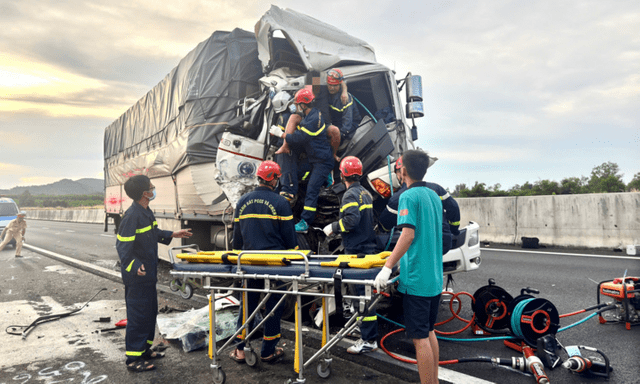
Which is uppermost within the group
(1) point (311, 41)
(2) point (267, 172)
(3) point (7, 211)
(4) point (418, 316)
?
(1) point (311, 41)

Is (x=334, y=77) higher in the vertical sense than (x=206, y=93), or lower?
lower

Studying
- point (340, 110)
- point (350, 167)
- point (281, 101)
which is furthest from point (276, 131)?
point (350, 167)

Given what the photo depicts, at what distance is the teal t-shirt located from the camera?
296 centimetres

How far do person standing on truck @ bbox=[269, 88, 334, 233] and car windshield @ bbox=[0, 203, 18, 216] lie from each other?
16.4 meters

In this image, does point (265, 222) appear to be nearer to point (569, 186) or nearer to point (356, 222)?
point (356, 222)

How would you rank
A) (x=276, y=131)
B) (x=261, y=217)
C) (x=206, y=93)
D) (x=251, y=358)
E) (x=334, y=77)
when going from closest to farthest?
(x=251, y=358) → (x=261, y=217) → (x=276, y=131) → (x=334, y=77) → (x=206, y=93)

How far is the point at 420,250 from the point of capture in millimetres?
3008

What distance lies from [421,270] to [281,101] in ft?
11.4

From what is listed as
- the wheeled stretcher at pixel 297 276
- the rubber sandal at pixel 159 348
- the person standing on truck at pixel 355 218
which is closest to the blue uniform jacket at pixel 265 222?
the wheeled stretcher at pixel 297 276

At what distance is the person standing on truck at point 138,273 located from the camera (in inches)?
156

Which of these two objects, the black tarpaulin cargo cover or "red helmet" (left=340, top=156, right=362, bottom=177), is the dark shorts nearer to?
"red helmet" (left=340, top=156, right=362, bottom=177)

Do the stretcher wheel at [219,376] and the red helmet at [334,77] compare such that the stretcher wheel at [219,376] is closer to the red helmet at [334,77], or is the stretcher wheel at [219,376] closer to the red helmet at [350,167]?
the red helmet at [350,167]

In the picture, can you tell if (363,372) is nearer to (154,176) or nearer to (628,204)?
(154,176)

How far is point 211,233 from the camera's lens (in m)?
7.00
